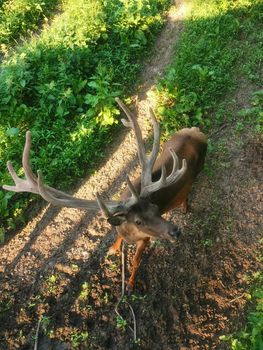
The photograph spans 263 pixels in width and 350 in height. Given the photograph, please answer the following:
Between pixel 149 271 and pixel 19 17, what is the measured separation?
27.3 feet

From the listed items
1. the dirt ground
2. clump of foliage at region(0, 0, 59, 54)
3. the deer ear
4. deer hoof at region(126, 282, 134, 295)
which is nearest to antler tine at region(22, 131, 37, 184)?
the deer ear

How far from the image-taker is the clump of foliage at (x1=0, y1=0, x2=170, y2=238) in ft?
25.0

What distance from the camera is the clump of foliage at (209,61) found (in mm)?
7812

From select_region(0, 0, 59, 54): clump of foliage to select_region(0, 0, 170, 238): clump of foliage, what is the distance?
111 cm

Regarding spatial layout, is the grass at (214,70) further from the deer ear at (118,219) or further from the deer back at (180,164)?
the deer ear at (118,219)

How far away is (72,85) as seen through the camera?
8500 mm

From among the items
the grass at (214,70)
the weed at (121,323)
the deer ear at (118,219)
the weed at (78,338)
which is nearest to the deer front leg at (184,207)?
the grass at (214,70)

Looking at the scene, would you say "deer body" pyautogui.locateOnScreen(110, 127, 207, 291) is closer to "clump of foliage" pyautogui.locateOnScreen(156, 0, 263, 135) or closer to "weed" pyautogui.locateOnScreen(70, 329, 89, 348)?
"weed" pyautogui.locateOnScreen(70, 329, 89, 348)

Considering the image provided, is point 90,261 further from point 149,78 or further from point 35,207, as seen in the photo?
point 149,78

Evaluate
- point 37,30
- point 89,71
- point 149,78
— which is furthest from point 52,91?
point 37,30

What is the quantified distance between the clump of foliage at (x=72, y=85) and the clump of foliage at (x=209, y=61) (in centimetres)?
104

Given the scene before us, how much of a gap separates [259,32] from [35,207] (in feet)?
20.9

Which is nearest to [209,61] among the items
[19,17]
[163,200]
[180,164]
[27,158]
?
[180,164]

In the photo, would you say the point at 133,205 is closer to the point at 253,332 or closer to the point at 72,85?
the point at 253,332
